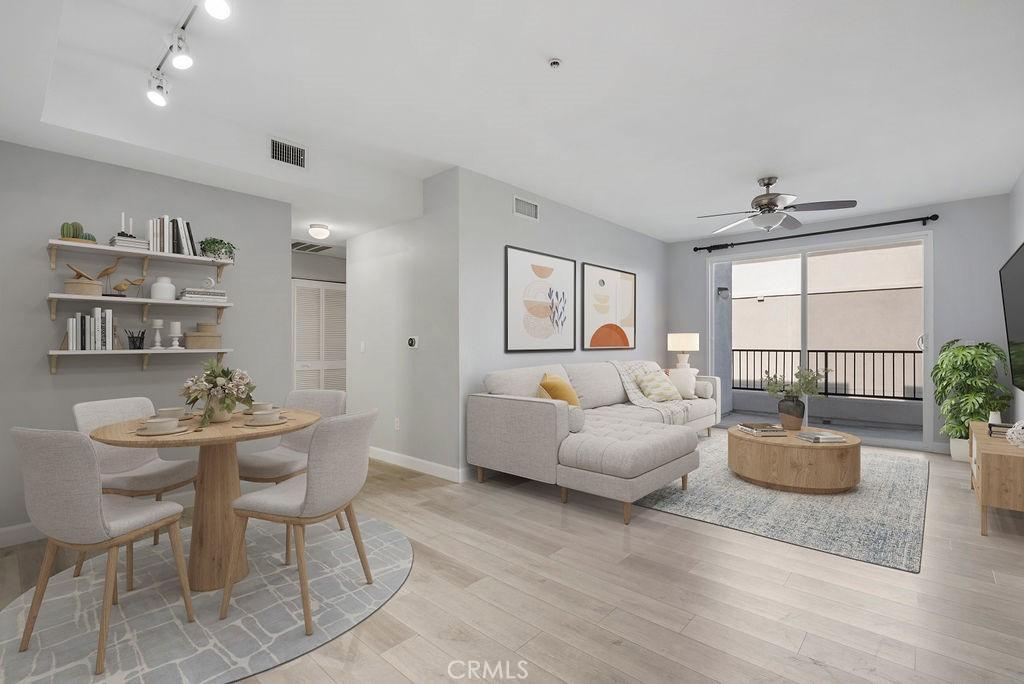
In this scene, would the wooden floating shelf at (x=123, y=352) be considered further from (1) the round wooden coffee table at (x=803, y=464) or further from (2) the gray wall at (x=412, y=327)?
(1) the round wooden coffee table at (x=803, y=464)

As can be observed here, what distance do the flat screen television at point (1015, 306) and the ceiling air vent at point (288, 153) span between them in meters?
4.94

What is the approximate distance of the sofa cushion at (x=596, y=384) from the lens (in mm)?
4961

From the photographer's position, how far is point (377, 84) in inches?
113

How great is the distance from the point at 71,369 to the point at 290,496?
205cm

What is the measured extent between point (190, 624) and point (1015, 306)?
5237 mm

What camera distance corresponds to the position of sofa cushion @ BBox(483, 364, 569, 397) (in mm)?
4152

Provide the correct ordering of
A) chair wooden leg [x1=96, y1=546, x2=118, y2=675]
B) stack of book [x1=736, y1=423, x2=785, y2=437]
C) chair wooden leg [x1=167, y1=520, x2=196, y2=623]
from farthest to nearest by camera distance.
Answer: stack of book [x1=736, y1=423, x2=785, y2=437] → chair wooden leg [x1=167, y1=520, x2=196, y2=623] → chair wooden leg [x1=96, y1=546, x2=118, y2=675]

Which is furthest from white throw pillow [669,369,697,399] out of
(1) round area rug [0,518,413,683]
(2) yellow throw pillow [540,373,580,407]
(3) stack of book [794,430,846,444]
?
(1) round area rug [0,518,413,683]

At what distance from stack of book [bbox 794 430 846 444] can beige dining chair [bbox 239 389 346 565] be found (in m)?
3.47

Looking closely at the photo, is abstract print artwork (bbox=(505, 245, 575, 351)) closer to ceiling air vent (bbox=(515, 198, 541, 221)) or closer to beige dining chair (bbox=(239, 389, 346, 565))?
ceiling air vent (bbox=(515, 198, 541, 221))

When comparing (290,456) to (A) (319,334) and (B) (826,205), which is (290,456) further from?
(B) (826,205)

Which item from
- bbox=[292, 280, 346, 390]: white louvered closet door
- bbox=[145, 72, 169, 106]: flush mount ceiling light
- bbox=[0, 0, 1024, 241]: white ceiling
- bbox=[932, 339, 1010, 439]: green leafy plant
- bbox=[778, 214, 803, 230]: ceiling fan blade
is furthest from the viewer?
bbox=[292, 280, 346, 390]: white louvered closet door

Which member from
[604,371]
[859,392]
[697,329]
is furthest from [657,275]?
[859,392]

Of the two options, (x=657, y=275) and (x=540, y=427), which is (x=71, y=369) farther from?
(x=657, y=275)
